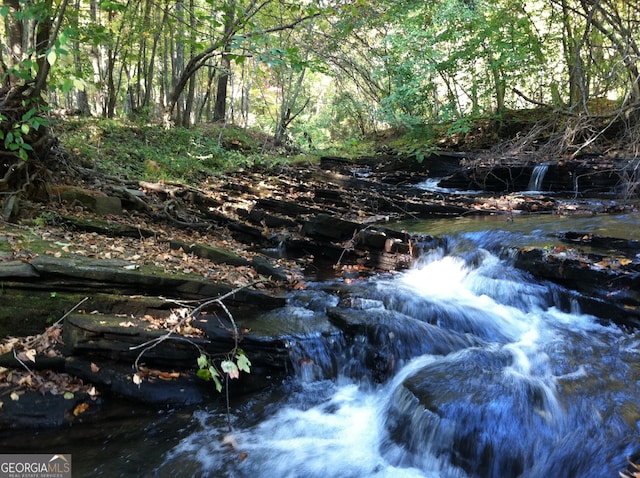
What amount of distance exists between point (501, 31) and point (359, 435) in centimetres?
1473

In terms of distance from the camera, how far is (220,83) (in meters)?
21.0

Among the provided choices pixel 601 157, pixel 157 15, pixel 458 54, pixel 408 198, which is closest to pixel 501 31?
pixel 458 54

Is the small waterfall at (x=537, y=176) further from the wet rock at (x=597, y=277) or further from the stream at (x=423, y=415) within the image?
the stream at (x=423, y=415)

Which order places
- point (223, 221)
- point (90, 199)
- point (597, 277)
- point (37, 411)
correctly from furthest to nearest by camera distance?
point (223, 221), point (90, 199), point (597, 277), point (37, 411)

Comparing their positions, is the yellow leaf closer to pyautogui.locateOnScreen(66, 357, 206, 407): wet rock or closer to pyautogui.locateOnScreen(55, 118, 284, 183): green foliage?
pyautogui.locateOnScreen(66, 357, 206, 407): wet rock

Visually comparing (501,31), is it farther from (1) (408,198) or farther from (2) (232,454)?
(2) (232,454)

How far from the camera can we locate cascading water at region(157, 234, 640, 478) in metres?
3.84

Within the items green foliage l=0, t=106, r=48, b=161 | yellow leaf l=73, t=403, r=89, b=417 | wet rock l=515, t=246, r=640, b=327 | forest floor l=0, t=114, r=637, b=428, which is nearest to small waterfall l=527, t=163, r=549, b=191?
A: forest floor l=0, t=114, r=637, b=428

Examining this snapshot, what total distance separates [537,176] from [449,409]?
10.5 meters

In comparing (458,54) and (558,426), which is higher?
(458,54)

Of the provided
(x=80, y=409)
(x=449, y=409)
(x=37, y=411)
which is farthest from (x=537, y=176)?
(x=37, y=411)

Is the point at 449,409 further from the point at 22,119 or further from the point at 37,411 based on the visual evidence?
the point at 22,119

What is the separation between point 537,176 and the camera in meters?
12.5

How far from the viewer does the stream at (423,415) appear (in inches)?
150
